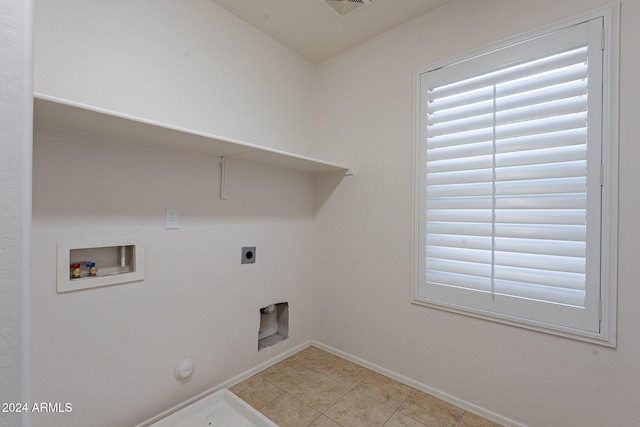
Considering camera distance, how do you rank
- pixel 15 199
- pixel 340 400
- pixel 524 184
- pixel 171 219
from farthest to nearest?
pixel 340 400, pixel 171 219, pixel 524 184, pixel 15 199

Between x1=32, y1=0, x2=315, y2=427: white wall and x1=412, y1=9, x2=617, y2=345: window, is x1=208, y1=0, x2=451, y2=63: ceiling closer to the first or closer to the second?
x1=32, y1=0, x2=315, y2=427: white wall

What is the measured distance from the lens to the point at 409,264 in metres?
1.98

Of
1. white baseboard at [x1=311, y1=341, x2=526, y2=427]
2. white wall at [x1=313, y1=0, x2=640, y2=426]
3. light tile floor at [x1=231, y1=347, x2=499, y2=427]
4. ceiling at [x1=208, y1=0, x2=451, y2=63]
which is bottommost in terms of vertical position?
light tile floor at [x1=231, y1=347, x2=499, y2=427]

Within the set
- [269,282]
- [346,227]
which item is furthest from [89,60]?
[346,227]

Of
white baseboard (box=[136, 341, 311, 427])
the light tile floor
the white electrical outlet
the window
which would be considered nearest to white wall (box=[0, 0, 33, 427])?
the white electrical outlet

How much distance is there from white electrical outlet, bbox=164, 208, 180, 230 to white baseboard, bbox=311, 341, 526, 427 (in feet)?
5.21

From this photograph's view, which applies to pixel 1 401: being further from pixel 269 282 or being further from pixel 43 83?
pixel 269 282

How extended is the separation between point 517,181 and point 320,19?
1633mm

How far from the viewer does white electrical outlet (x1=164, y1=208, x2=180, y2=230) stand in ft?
5.38

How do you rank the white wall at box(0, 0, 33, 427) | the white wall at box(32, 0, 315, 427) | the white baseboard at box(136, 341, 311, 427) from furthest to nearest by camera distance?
the white baseboard at box(136, 341, 311, 427) → the white wall at box(32, 0, 315, 427) → the white wall at box(0, 0, 33, 427)

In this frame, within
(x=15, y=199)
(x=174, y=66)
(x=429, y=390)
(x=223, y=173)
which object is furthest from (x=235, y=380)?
(x=174, y=66)

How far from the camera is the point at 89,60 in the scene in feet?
4.48

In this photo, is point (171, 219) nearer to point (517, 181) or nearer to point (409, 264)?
point (409, 264)

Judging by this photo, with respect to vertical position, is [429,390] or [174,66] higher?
[174,66]
